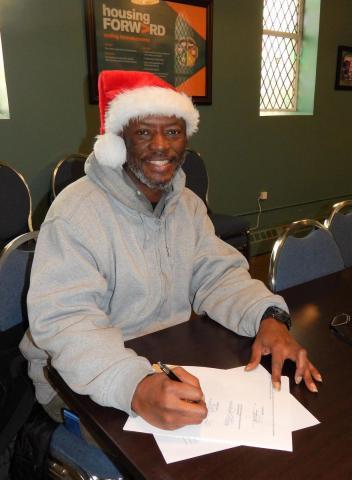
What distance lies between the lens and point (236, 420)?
74cm

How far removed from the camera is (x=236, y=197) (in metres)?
3.69

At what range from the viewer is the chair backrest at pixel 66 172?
2.59m

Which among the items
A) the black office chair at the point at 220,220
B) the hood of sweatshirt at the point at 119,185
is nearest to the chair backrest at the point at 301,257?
the hood of sweatshirt at the point at 119,185

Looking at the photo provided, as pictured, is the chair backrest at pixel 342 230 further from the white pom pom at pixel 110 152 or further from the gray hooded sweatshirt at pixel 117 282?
the white pom pom at pixel 110 152

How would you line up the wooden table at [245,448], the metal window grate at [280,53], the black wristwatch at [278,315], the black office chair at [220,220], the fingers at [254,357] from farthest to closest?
1. the metal window grate at [280,53]
2. the black office chair at [220,220]
3. the black wristwatch at [278,315]
4. the fingers at [254,357]
5. the wooden table at [245,448]

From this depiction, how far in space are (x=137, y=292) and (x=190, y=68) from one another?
249 cm

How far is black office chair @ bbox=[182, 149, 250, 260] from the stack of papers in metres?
1.91

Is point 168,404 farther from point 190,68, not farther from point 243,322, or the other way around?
point 190,68

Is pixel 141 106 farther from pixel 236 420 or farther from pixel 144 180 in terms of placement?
pixel 236 420

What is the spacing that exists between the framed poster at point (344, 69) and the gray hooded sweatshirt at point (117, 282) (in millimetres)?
3461

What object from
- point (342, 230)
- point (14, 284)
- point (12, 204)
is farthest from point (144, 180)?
point (12, 204)

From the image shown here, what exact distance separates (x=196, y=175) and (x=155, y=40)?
0.96 m

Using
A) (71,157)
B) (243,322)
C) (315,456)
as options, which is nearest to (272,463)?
(315,456)

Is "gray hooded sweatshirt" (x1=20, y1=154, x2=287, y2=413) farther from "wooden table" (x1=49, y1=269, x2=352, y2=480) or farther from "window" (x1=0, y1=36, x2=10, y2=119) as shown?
"window" (x1=0, y1=36, x2=10, y2=119)
